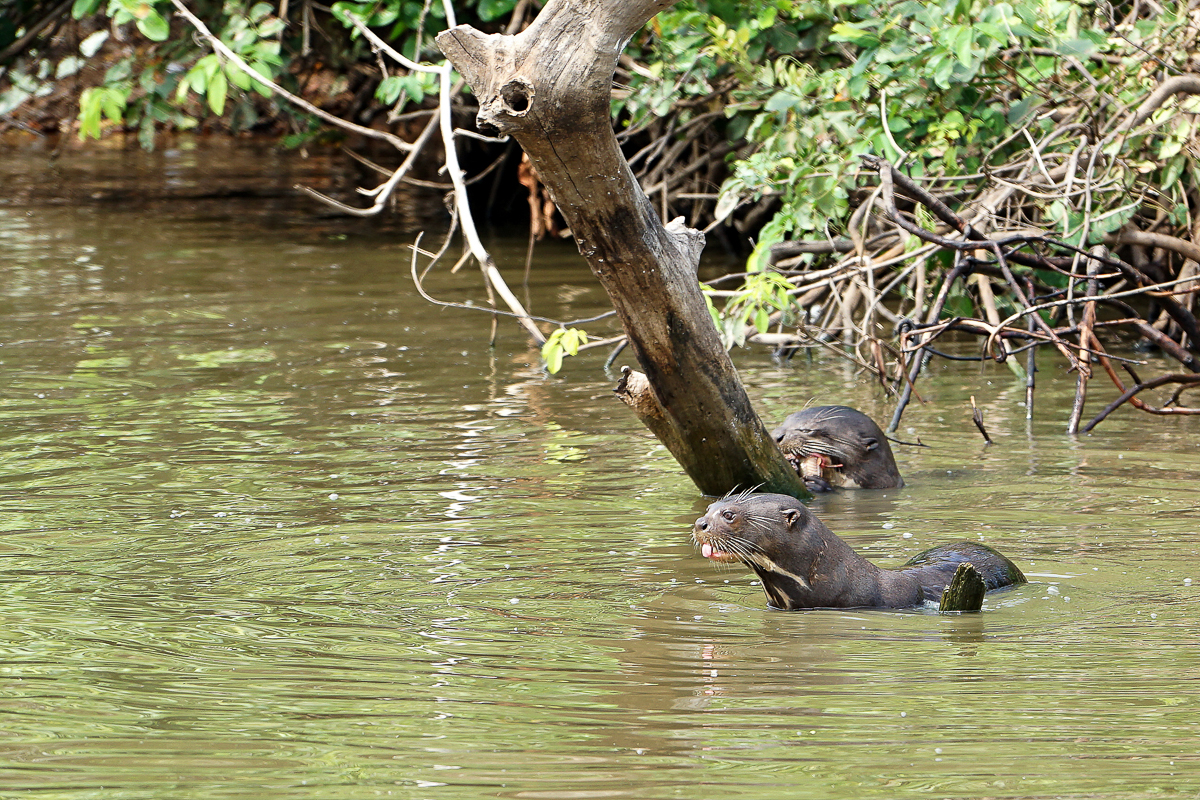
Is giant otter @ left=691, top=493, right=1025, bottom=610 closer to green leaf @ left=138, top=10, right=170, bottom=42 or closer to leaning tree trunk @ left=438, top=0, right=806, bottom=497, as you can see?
leaning tree trunk @ left=438, top=0, right=806, bottom=497

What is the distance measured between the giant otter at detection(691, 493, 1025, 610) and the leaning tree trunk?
36.2 inches

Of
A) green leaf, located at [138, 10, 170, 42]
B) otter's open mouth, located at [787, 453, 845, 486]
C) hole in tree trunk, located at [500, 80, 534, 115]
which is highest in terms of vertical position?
green leaf, located at [138, 10, 170, 42]

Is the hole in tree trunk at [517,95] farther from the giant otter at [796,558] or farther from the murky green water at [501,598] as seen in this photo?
the murky green water at [501,598]

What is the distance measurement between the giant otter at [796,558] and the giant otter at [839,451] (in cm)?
164

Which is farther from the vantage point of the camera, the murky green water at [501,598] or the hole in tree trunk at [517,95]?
the hole in tree trunk at [517,95]

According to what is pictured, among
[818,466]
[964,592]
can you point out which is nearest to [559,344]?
[818,466]

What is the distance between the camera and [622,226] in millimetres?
5176

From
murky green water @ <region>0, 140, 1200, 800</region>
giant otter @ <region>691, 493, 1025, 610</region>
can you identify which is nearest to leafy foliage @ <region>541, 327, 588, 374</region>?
murky green water @ <region>0, 140, 1200, 800</region>

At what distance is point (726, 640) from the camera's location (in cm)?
442

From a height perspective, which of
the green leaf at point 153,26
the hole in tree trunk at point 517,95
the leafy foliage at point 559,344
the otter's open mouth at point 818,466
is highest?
the green leaf at point 153,26

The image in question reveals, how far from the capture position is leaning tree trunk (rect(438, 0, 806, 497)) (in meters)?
4.62

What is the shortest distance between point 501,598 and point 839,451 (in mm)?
2153

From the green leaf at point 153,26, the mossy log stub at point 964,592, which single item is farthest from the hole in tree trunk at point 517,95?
the green leaf at point 153,26

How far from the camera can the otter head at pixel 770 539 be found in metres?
4.73
